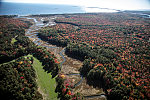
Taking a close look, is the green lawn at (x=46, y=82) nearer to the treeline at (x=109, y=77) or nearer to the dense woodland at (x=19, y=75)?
the dense woodland at (x=19, y=75)

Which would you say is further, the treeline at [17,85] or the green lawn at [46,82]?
the green lawn at [46,82]

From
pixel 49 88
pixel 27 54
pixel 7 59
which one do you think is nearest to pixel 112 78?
pixel 49 88

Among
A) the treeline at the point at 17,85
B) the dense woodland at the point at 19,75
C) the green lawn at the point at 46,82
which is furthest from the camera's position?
the green lawn at the point at 46,82

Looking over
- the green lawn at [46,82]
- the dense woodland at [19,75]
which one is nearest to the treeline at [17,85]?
the dense woodland at [19,75]

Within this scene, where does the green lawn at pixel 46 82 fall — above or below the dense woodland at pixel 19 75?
below

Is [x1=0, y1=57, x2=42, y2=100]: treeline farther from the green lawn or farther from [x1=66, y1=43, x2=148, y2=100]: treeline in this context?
[x1=66, y1=43, x2=148, y2=100]: treeline

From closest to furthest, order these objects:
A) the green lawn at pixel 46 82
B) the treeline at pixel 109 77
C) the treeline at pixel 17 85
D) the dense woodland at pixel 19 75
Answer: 1. the treeline at pixel 17 85
2. the dense woodland at pixel 19 75
3. the treeline at pixel 109 77
4. the green lawn at pixel 46 82

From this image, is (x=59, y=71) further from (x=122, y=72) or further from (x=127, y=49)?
(x=127, y=49)

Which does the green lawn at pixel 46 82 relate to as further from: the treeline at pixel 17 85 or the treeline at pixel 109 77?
the treeline at pixel 109 77

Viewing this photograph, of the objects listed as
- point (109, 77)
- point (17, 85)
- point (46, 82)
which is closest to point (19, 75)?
point (17, 85)
